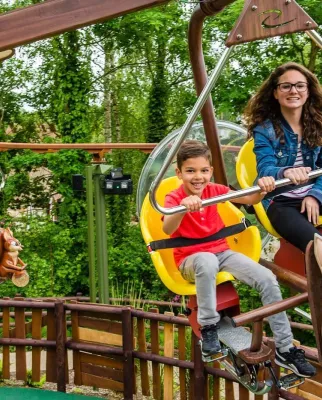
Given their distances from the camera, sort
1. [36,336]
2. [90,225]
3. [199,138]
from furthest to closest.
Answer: [90,225], [36,336], [199,138]

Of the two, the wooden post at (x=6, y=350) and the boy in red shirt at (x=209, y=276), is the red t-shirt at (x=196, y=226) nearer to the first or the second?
the boy in red shirt at (x=209, y=276)

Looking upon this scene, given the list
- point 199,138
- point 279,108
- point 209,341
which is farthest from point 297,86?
point 199,138

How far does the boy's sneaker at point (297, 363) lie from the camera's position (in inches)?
83.3

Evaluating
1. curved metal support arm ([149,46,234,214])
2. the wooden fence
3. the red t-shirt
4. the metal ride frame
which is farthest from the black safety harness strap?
the wooden fence

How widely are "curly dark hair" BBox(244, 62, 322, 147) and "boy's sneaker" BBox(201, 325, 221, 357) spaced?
0.66 m

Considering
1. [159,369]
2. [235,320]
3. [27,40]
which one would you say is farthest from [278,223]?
[159,369]

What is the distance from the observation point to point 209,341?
83.6 inches

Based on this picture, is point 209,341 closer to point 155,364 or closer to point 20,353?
point 155,364

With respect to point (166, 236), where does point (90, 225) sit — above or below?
above

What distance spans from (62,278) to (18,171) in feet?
5.52

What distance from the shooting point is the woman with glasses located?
2.18 meters

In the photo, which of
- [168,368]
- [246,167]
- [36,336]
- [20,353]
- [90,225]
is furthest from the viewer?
[90,225]

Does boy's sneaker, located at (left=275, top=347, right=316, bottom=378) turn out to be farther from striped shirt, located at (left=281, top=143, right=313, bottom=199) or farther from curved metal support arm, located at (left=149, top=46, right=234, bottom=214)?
curved metal support arm, located at (left=149, top=46, right=234, bottom=214)

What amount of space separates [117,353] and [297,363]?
13.1 ft
